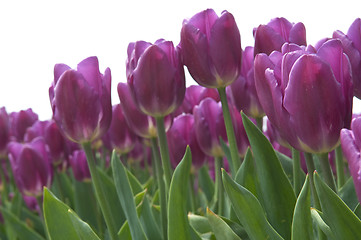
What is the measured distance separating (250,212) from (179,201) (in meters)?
0.13

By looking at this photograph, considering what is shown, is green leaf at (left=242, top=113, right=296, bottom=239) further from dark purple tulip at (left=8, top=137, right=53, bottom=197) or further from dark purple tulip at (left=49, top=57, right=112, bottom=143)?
dark purple tulip at (left=8, top=137, right=53, bottom=197)

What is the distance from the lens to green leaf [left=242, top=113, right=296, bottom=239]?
2.40 ft

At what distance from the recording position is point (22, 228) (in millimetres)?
1271

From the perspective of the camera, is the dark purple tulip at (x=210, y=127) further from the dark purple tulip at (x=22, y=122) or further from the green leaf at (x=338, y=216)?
the dark purple tulip at (x=22, y=122)

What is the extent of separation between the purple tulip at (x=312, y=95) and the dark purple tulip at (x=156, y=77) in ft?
0.72

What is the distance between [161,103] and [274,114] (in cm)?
25

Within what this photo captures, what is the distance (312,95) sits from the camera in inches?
22.1

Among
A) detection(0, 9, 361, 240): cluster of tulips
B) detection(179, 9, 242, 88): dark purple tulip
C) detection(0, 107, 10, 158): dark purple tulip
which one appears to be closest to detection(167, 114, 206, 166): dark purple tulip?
detection(0, 9, 361, 240): cluster of tulips

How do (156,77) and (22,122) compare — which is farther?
(22,122)

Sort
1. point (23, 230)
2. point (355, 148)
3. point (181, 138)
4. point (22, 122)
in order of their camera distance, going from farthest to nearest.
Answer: point (22, 122), point (23, 230), point (181, 138), point (355, 148)

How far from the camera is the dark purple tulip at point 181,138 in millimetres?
1134

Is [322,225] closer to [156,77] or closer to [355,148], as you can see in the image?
[355,148]

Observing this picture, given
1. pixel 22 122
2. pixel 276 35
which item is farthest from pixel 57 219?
pixel 22 122

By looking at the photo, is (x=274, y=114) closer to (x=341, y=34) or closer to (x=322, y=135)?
(x=322, y=135)
